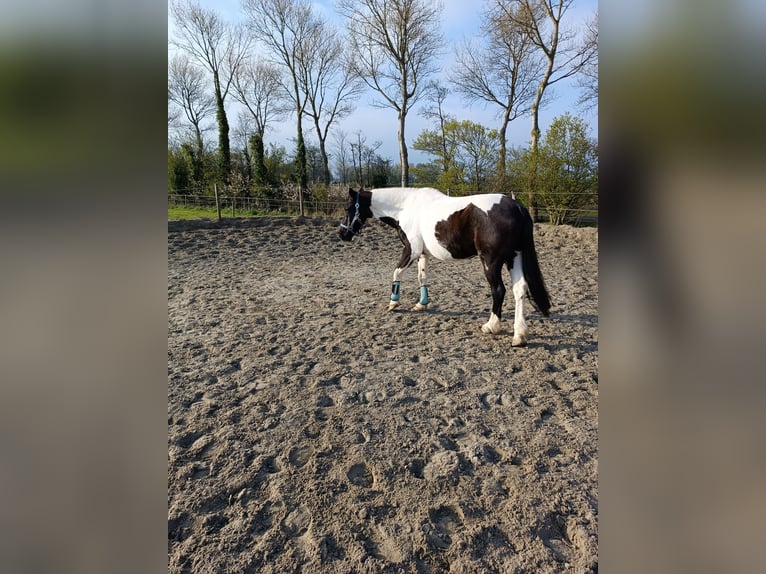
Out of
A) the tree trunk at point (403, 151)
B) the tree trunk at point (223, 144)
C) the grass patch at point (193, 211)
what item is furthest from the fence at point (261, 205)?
the tree trunk at point (403, 151)

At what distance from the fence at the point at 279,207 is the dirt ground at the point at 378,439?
22.8ft

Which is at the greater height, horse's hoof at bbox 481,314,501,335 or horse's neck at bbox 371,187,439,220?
horse's neck at bbox 371,187,439,220

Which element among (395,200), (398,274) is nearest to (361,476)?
(398,274)

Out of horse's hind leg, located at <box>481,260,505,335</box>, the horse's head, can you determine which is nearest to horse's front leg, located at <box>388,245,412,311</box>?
the horse's head

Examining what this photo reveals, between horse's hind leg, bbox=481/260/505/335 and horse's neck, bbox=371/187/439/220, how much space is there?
4.59 ft

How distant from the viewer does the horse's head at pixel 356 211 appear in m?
5.38

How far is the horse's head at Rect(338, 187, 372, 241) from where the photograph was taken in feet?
17.6

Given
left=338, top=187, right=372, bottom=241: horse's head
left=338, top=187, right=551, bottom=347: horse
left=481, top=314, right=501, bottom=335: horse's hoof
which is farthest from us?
left=338, top=187, right=372, bottom=241: horse's head

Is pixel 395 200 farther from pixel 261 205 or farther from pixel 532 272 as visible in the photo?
pixel 261 205

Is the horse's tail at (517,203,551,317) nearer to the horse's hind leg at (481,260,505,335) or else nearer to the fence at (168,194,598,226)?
the horse's hind leg at (481,260,505,335)

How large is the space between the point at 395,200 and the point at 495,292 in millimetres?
1796

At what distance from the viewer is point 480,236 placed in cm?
416

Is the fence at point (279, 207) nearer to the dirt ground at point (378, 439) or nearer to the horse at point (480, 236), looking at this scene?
the dirt ground at point (378, 439)
